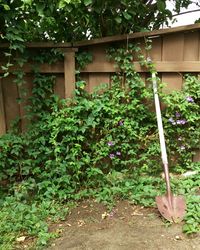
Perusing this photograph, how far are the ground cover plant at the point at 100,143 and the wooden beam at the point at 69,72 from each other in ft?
0.29

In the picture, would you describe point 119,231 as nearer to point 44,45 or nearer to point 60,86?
point 60,86

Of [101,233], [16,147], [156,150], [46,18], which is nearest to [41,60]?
[46,18]

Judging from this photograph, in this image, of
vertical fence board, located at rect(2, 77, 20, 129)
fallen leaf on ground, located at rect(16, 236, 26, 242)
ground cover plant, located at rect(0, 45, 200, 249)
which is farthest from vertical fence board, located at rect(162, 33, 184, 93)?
fallen leaf on ground, located at rect(16, 236, 26, 242)

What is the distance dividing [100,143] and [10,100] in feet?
3.80

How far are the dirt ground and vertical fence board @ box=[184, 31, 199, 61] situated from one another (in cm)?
168

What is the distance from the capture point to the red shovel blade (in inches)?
93.0

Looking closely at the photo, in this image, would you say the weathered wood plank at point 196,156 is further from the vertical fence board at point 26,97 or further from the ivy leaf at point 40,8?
the ivy leaf at point 40,8

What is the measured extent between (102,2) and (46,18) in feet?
2.02

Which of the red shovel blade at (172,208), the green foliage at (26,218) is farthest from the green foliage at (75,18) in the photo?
the red shovel blade at (172,208)

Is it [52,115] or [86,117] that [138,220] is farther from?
[52,115]

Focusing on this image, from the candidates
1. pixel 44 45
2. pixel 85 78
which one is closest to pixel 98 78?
pixel 85 78

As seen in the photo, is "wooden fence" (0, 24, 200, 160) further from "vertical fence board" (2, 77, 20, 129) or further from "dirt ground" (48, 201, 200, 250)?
"dirt ground" (48, 201, 200, 250)

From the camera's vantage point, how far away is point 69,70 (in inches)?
123

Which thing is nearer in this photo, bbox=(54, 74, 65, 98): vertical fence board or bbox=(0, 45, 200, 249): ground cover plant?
bbox=(0, 45, 200, 249): ground cover plant
